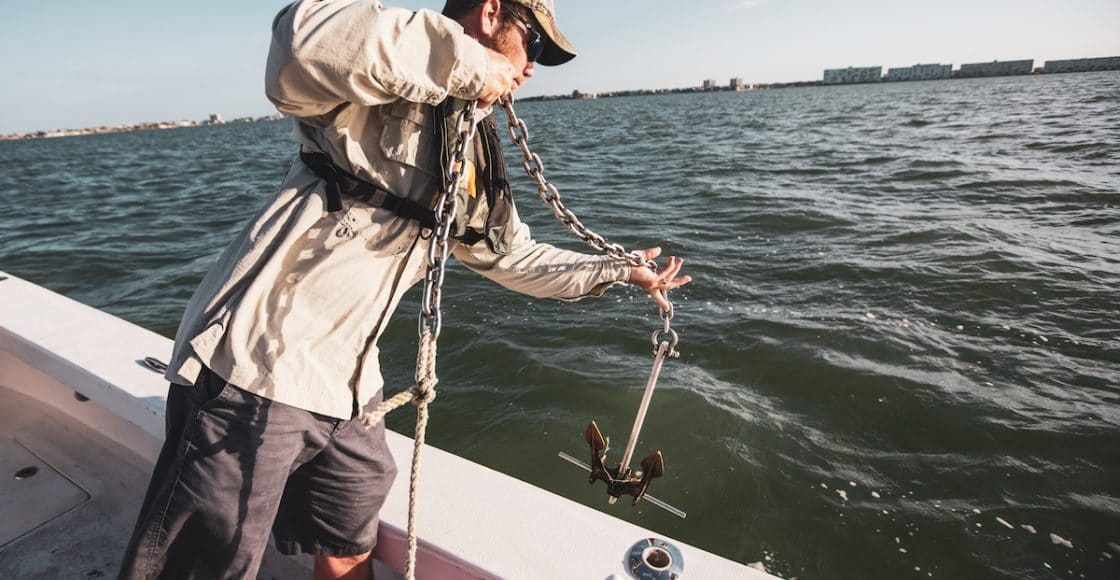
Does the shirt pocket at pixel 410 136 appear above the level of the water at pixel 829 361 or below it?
above

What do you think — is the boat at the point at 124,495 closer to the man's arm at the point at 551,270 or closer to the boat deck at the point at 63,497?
the boat deck at the point at 63,497

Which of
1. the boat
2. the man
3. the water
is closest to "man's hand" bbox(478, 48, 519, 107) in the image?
the man

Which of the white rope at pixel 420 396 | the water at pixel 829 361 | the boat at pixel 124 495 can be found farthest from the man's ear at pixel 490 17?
the water at pixel 829 361

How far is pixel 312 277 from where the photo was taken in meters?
1.38

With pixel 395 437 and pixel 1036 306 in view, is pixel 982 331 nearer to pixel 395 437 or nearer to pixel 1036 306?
pixel 1036 306

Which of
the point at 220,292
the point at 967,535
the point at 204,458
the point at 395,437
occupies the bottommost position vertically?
the point at 967,535

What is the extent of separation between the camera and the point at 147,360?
2.63 m

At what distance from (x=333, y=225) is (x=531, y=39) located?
28.4 inches

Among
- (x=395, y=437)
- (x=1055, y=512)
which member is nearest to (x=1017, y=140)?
(x=1055, y=512)

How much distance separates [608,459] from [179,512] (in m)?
2.65

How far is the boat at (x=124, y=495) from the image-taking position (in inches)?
68.0

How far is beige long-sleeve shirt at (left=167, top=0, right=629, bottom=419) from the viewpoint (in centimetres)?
117

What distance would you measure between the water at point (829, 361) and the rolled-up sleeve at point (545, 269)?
1.87 m

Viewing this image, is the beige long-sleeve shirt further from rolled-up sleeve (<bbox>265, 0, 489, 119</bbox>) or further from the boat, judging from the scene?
the boat
